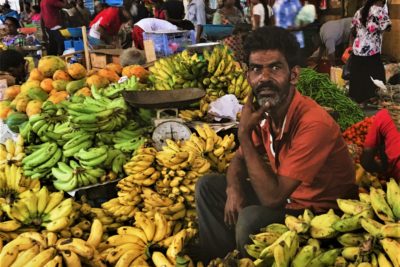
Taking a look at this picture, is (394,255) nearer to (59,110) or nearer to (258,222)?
(258,222)

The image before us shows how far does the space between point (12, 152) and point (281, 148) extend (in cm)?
258

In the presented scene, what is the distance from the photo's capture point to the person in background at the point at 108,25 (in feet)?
25.2

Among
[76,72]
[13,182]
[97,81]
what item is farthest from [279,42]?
[76,72]

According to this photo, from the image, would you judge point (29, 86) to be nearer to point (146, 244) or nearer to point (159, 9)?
point (159, 9)

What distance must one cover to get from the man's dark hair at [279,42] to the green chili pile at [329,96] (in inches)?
77.8

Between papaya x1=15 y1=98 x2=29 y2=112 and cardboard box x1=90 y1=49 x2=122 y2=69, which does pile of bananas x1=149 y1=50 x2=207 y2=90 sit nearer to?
papaya x1=15 y1=98 x2=29 y2=112

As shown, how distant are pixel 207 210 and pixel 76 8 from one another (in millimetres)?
9257

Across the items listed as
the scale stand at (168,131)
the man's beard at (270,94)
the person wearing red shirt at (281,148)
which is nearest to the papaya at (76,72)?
the scale stand at (168,131)

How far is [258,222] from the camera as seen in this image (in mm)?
2301

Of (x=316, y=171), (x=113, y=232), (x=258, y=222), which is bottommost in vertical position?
(x=113, y=232)

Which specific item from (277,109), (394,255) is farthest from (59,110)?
(394,255)

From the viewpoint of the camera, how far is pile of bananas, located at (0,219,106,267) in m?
2.18

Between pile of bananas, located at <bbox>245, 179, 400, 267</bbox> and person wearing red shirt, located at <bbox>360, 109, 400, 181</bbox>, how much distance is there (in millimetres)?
538

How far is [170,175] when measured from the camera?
9.95 ft
